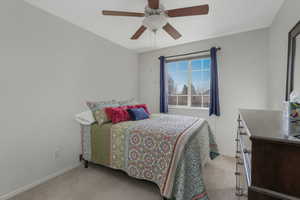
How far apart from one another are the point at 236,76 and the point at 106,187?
9.99ft

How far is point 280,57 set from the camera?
6.27ft

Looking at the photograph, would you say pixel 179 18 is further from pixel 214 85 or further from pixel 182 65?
pixel 214 85

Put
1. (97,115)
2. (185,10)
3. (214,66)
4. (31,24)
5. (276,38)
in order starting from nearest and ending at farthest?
(185,10), (31,24), (276,38), (97,115), (214,66)

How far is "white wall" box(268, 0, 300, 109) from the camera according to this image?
5.15 ft

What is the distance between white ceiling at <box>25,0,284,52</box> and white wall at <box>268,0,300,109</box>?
8.0 inches

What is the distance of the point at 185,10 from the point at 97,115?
77.5 inches

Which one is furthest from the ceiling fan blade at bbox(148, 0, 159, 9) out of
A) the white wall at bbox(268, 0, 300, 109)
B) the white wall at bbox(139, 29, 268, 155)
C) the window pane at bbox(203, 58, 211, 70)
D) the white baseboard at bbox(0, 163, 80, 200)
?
the white baseboard at bbox(0, 163, 80, 200)

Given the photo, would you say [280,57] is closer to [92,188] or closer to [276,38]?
[276,38]

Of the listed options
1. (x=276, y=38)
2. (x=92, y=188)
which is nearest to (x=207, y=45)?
(x=276, y=38)

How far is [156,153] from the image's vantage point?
1616 millimetres

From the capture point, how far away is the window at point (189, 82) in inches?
124

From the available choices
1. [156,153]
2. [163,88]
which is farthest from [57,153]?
[163,88]

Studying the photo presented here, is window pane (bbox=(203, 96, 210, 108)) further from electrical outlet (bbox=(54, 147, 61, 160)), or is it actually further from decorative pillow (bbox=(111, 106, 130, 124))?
electrical outlet (bbox=(54, 147, 61, 160))

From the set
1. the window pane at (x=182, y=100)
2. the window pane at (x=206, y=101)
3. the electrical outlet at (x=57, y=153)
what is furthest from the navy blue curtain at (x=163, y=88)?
the electrical outlet at (x=57, y=153)
